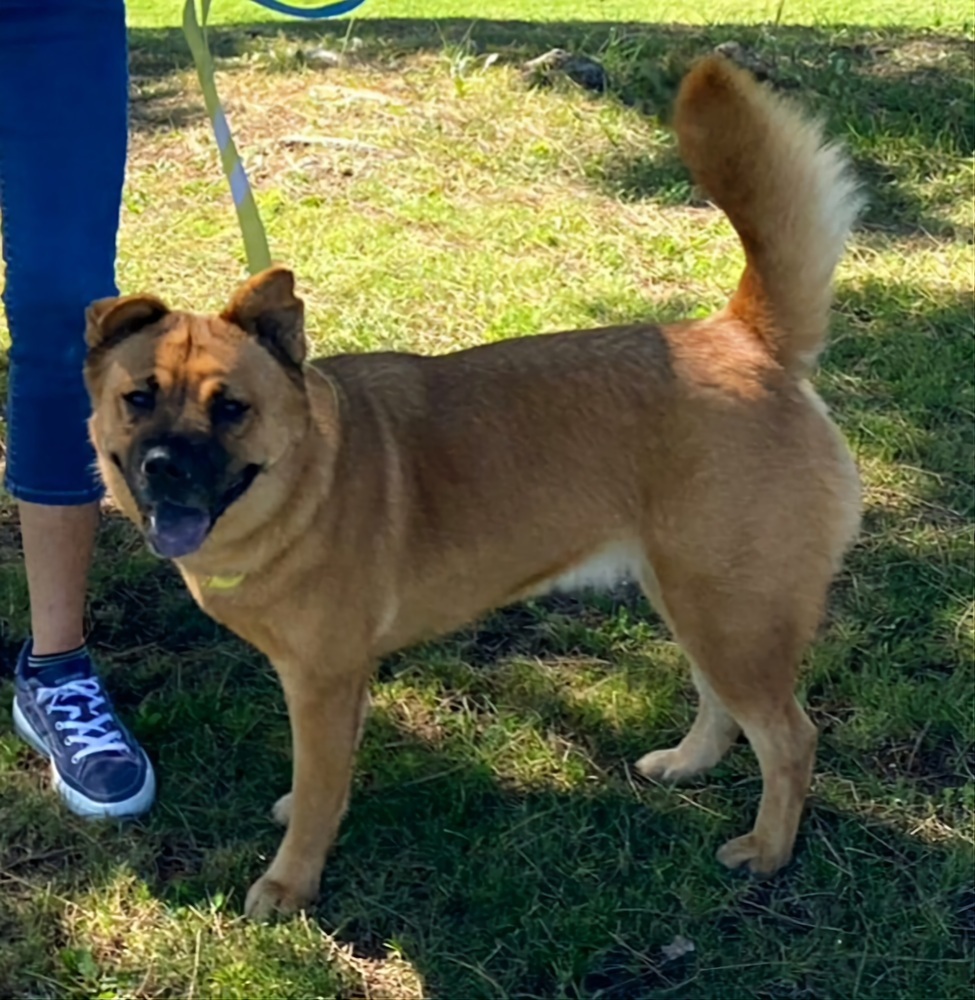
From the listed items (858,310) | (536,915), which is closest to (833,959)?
(536,915)

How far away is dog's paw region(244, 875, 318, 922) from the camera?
9.20 ft

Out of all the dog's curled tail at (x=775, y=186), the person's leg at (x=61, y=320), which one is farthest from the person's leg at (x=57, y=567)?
the dog's curled tail at (x=775, y=186)

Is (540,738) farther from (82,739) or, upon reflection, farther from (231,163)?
(231,163)

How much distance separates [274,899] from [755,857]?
938 mm

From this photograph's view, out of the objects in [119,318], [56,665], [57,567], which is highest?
[119,318]

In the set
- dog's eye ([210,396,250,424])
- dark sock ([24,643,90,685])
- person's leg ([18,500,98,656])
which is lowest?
dark sock ([24,643,90,685])

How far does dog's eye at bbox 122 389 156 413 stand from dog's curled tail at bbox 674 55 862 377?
3.64 ft

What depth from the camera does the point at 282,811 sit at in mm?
3045

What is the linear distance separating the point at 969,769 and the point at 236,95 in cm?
500

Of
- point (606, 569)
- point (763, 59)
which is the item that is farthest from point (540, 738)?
point (763, 59)

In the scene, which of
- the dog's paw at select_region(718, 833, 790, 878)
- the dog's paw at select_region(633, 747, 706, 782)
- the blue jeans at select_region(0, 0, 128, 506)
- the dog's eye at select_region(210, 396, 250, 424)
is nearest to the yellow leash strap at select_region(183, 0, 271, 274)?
the blue jeans at select_region(0, 0, 128, 506)

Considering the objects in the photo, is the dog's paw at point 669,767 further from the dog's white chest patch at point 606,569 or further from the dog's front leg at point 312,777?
the dog's front leg at point 312,777

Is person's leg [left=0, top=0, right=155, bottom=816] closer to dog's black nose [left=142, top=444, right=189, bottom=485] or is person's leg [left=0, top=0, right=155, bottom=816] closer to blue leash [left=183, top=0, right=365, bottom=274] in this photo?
blue leash [left=183, top=0, right=365, bottom=274]

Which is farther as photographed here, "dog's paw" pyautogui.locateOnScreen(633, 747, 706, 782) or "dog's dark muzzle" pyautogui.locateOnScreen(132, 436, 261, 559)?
"dog's paw" pyautogui.locateOnScreen(633, 747, 706, 782)
